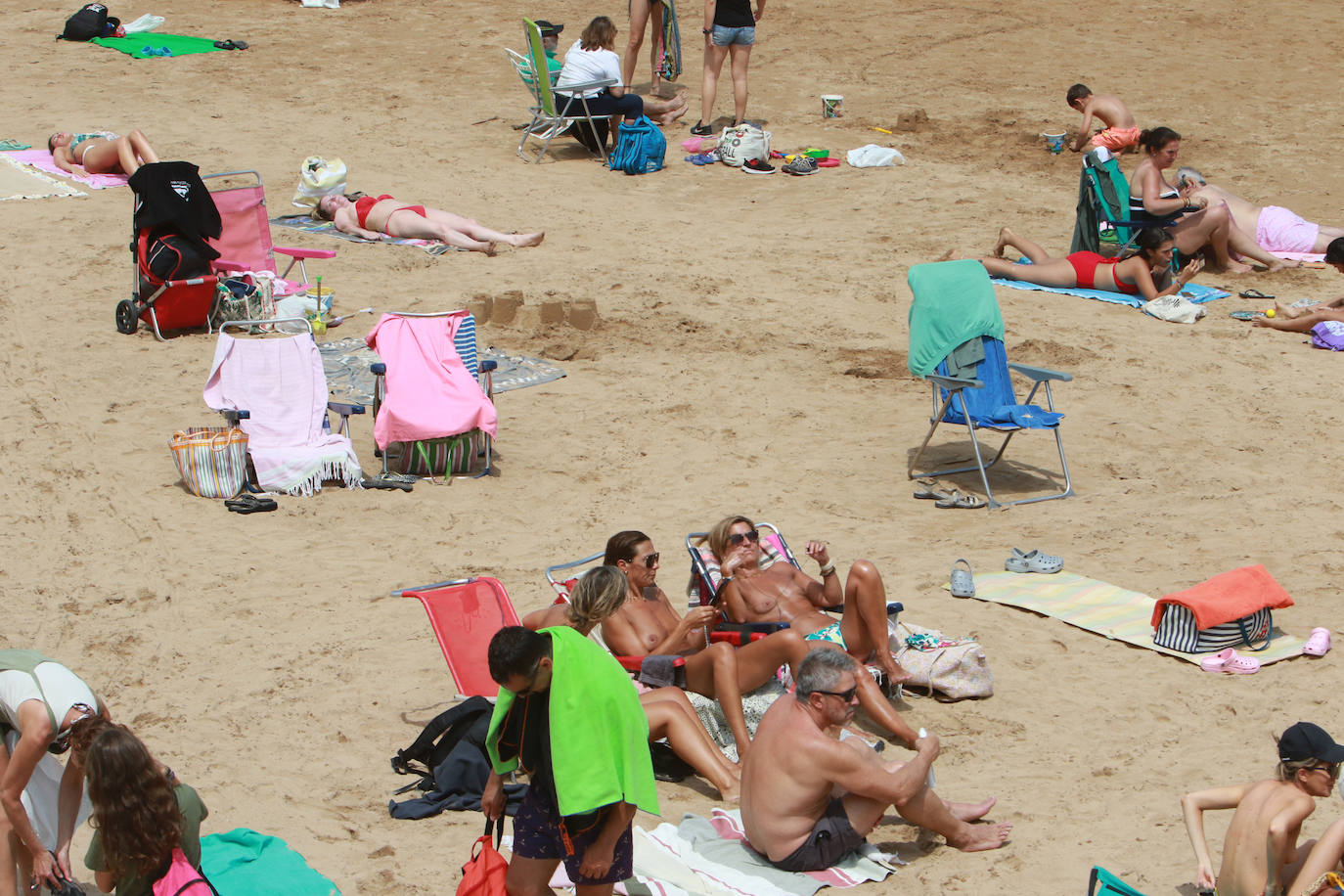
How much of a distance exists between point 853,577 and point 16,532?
436 centimetres

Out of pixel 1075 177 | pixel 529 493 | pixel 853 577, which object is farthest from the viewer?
pixel 1075 177

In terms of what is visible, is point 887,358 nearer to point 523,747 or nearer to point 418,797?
point 418,797

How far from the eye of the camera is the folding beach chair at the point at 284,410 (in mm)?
7914

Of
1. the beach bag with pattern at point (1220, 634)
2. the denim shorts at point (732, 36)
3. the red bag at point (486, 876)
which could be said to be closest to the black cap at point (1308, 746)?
the beach bag with pattern at point (1220, 634)

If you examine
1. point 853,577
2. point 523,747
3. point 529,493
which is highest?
point 523,747

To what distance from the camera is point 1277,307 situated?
35.1 ft

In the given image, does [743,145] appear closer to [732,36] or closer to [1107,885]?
[732,36]

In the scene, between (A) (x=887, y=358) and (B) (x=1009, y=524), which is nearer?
(B) (x=1009, y=524)

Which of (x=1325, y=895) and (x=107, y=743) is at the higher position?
(x=107, y=743)

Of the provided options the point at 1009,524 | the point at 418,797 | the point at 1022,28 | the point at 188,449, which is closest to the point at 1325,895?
the point at 418,797

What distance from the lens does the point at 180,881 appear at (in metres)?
3.78

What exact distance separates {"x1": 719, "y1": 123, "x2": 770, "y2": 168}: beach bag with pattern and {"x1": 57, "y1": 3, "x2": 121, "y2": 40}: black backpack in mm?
8473

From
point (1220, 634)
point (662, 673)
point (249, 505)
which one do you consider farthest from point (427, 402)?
point (1220, 634)

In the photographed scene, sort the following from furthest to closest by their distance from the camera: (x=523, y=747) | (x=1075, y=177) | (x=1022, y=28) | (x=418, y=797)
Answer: (x=1022, y=28), (x=1075, y=177), (x=418, y=797), (x=523, y=747)
